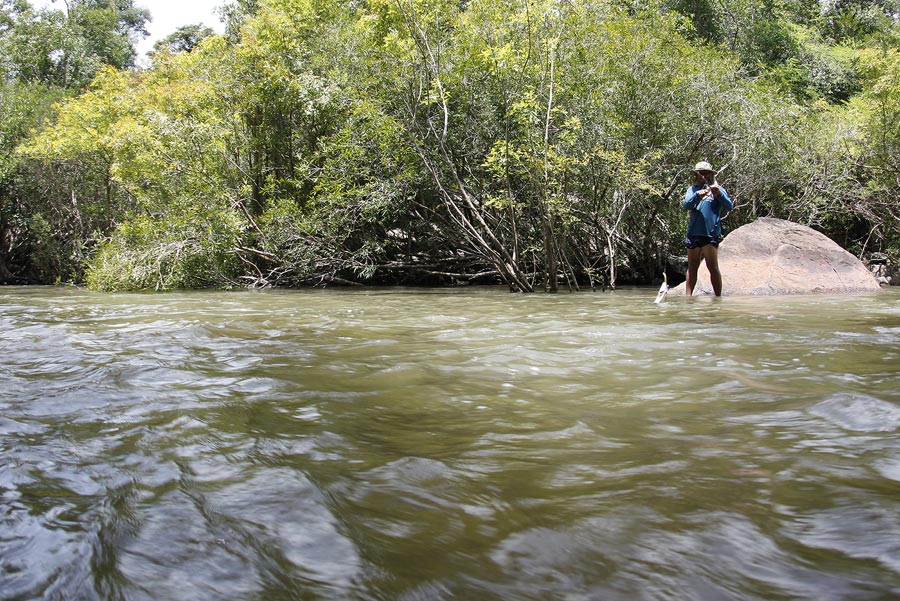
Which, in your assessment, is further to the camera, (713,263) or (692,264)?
(692,264)

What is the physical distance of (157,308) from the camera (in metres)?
8.93

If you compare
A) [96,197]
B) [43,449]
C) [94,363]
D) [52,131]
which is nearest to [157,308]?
[94,363]

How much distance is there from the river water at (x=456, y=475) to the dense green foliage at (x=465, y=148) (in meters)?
7.79

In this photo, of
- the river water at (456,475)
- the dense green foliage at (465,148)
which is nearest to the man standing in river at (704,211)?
the dense green foliage at (465,148)

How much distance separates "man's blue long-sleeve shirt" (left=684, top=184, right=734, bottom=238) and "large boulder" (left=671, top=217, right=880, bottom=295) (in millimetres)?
1761

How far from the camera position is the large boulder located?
10.8m

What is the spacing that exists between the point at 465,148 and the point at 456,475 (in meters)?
12.0

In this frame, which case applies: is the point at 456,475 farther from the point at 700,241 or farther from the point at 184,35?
the point at 184,35

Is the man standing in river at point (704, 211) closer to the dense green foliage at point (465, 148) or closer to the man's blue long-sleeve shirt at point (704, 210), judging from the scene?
the man's blue long-sleeve shirt at point (704, 210)

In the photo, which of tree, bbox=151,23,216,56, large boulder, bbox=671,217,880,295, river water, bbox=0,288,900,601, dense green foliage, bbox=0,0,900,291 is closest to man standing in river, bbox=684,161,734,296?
large boulder, bbox=671,217,880,295

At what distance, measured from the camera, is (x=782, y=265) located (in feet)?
36.3

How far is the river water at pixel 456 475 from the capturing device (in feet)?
4.85

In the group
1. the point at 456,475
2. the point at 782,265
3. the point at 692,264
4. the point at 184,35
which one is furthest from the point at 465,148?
the point at 184,35

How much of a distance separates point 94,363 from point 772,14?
128ft
